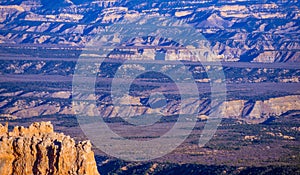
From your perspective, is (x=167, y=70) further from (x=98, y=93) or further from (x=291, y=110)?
(x=291, y=110)

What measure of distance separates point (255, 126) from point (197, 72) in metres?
58.3

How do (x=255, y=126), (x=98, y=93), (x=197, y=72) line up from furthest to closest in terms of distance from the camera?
(x=197, y=72) < (x=98, y=93) < (x=255, y=126)

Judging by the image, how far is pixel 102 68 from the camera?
538 ft

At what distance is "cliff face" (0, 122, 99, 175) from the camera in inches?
1158

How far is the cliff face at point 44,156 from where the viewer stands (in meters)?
29.4

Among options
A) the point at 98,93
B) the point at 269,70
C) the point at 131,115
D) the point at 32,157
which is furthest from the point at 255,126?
the point at 32,157

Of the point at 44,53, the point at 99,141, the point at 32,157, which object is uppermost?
the point at 32,157

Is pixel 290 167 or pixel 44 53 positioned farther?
pixel 44 53

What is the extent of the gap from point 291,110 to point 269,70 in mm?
44411

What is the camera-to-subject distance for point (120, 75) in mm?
156000

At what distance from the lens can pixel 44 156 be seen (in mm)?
30219

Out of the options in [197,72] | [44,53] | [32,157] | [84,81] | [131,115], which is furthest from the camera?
[44,53]

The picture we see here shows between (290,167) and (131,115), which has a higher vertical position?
(290,167)

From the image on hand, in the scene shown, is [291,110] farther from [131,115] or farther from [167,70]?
[167,70]
